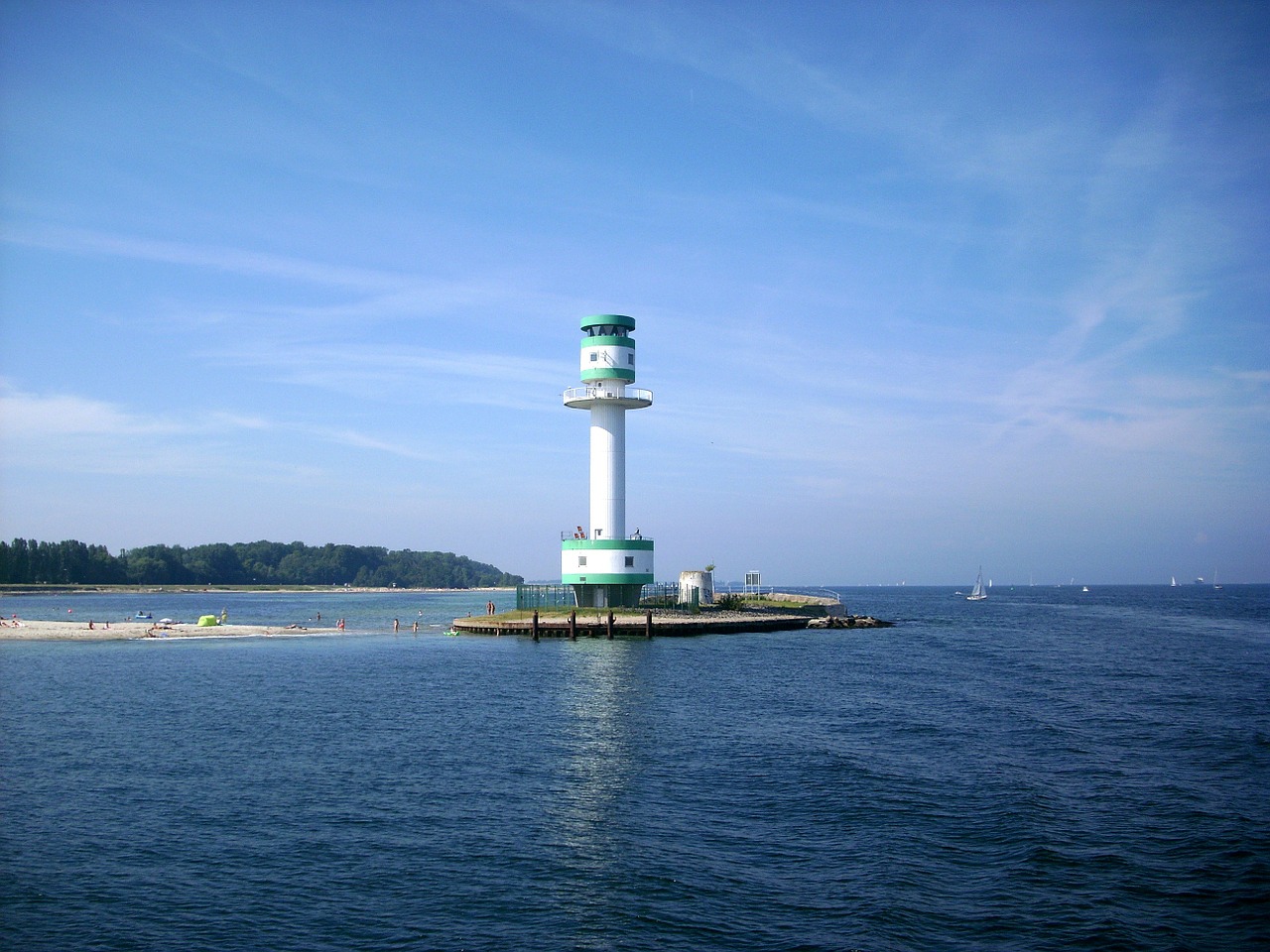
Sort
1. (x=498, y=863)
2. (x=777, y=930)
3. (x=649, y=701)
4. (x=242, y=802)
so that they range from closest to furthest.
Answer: (x=777, y=930) < (x=498, y=863) < (x=242, y=802) < (x=649, y=701)

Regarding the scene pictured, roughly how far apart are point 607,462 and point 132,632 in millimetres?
36082

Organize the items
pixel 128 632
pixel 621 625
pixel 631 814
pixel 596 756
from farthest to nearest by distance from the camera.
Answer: pixel 128 632 < pixel 621 625 < pixel 596 756 < pixel 631 814

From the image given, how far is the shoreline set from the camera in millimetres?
64500

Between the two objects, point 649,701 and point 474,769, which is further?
point 649,701

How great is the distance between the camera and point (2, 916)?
15547 millimetres

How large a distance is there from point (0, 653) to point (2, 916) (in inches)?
Answer: 1871

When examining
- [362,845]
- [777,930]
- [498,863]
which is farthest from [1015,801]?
[362,845]

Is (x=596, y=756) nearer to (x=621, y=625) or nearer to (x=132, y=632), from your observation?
(x=621, y=625)

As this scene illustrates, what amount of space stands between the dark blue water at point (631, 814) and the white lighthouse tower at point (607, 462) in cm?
2115

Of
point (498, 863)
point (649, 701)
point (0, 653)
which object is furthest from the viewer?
point (0, 653)

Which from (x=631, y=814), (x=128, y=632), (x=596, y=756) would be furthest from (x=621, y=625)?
(x=631, y=814)

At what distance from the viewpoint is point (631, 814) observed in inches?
832

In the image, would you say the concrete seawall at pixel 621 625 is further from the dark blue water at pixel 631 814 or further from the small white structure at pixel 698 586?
the dark blue water at pixel 631 814

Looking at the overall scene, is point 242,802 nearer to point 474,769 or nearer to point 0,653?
point 474,769
